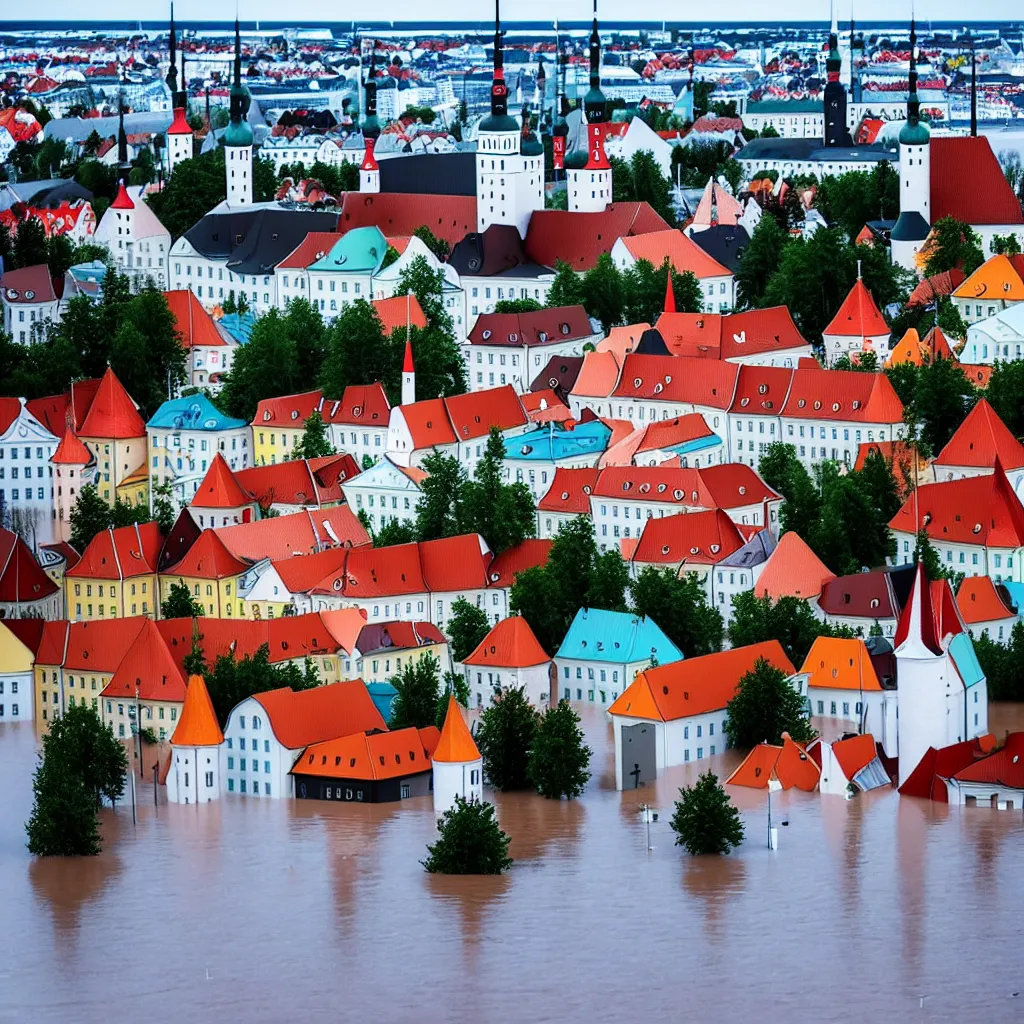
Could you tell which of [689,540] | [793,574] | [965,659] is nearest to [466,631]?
[689,540]

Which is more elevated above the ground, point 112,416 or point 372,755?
point 112,416

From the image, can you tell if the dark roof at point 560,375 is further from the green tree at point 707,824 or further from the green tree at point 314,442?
the green tree at point 707,824

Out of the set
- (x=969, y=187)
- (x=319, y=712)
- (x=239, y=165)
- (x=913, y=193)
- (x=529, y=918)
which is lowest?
(x=529, y=918)

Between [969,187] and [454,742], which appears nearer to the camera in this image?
[454,742]

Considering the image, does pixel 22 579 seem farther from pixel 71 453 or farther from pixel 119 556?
pixel 71 453

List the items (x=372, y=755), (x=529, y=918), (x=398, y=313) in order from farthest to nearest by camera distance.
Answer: (x=398, y=313)
(x=372, y=755)
(x=529, y=918)

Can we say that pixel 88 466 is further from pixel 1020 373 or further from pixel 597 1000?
pixel 597 1000

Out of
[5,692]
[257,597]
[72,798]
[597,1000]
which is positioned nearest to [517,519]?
[257,597]
